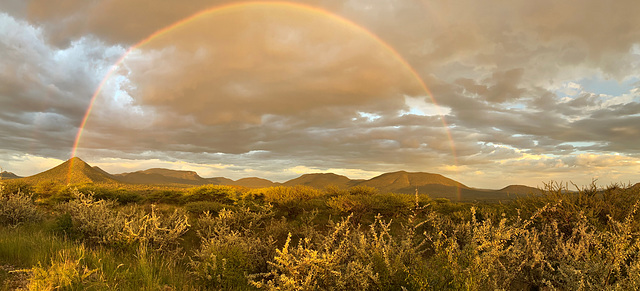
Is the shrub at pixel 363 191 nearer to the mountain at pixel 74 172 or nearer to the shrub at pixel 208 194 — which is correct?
the shrub at pixel 208 194

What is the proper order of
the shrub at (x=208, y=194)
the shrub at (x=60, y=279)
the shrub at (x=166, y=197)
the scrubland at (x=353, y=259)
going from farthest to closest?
the shrub at (x=166, y=197)
the shrub at (x=208, y=194)
the scrubland at (x=353, y=259)
the shrub at (x=60, y=279)

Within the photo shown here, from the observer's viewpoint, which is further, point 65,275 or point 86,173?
point 86,173

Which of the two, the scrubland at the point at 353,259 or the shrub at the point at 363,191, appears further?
the shrub at the point at 363,191

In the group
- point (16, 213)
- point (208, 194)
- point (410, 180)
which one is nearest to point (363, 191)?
point (208, 194)

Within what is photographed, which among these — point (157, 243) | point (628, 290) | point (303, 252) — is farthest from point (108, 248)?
point (628, 290)

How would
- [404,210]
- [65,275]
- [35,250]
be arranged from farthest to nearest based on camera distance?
[404,210] < [35,250] < [65,275]

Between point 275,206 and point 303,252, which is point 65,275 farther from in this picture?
point 275,206

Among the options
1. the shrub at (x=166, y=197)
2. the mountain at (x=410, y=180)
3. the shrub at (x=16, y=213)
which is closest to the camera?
the shrub at (x=16, y=213)

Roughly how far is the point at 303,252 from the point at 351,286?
3.10 feet

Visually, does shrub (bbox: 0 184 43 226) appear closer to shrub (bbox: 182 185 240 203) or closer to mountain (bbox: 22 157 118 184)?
shrub (bbox: 182 185 240 203)

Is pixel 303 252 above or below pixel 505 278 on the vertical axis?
above

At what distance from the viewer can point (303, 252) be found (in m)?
5.31

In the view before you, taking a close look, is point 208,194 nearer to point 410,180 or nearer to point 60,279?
point 60,279

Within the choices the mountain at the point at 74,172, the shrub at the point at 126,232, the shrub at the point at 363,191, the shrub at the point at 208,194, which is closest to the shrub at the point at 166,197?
the shrub at the point at 208,194
